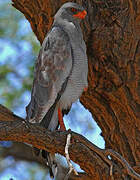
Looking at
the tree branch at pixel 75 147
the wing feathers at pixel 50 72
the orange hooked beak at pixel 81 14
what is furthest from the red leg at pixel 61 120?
the orange hooked beak at pixel 81 14

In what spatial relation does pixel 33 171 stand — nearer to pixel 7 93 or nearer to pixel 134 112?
pixel 7 93

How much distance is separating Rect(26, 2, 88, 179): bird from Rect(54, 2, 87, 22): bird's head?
53 mm

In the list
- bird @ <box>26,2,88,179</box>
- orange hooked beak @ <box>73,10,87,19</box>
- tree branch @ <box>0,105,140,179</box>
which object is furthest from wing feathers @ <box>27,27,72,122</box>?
tree branch @ <box>0,105,140,179</box>

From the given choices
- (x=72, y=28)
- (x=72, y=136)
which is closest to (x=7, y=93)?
(x=72, y=28)

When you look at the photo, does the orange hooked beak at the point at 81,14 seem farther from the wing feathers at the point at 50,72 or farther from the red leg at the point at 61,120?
the red leg at the point at 61,120

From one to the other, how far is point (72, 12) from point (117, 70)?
0.79m

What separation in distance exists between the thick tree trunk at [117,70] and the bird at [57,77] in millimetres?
196

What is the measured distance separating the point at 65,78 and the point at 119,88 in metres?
0.62

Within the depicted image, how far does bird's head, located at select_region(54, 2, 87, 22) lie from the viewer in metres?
4.44

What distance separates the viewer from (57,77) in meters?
4.11

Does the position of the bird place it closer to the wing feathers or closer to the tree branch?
the wing feathers

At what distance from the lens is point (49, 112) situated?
413 cm

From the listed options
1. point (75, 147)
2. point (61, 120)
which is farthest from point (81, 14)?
point (75, 147)

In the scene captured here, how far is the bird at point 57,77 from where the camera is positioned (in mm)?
4095
